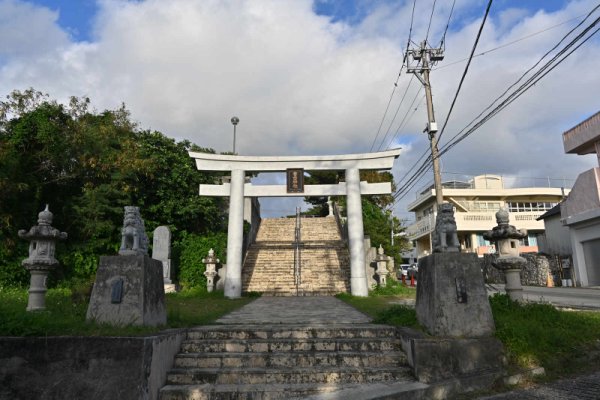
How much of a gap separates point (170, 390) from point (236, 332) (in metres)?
1.39

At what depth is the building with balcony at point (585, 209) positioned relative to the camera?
18109 millimetres

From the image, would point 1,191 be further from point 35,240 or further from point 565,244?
point 565,244

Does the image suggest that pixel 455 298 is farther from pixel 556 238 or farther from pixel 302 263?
pixel 556 238

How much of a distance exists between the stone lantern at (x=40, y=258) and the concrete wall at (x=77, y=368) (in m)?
3.00

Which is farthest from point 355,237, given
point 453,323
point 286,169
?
point 453,323

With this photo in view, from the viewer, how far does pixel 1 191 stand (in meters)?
12.3

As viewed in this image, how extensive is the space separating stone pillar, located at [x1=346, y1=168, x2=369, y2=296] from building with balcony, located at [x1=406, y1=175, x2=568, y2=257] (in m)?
17.2

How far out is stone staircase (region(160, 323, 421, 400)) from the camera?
4.60 m

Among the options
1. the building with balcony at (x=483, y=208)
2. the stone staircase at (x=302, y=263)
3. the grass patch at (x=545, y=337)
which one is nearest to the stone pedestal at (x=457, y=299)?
the grass patch at (x=545, y=337)

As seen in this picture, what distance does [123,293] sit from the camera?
17.3ft

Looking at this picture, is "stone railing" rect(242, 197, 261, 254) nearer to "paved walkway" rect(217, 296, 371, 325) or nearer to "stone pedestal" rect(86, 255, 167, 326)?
"paved walkway" rect(217, 296, 371, 325)

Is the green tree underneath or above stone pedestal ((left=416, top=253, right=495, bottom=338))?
above

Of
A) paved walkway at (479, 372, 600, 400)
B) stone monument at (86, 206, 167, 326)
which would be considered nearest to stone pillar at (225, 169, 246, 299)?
stone monument at (86, 206, 167, 326)

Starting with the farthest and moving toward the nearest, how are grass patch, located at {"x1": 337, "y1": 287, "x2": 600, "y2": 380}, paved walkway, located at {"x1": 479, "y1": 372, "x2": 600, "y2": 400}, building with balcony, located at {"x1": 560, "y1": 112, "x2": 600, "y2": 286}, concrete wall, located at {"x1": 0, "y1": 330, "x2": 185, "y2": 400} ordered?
1. building with balcony, located at {"x1": 560, "y1": 112, "x2": 600, "y2": 286}
2. grass patch, located at {"x1": 337, "y1": 287, "x2": 600, "y2": 380}
3. paved walkway, located at {"x1": 479, "y1": 372, "x2": 600, "y2": 400}
4. concrete wall, located at {"x1": 0, "y1": 330, "x2": 185, "y2": 400}
